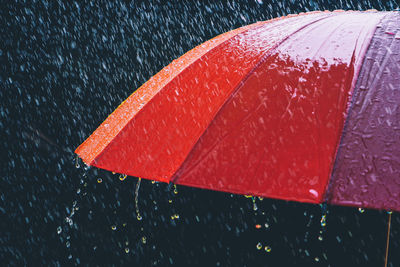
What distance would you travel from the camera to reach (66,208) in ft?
11.6

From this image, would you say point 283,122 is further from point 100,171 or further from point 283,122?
point 100,171

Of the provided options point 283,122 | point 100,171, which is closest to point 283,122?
point 283,122

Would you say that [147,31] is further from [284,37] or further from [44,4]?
[284,37]

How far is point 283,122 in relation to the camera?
1.20 meters

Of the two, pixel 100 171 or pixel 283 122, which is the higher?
pixel 283 122

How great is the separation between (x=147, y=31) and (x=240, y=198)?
5.76 feet

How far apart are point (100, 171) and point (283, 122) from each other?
2667 mm

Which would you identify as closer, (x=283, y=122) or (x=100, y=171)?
(x=283, y=122)

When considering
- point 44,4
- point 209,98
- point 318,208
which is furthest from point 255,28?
point 44,4

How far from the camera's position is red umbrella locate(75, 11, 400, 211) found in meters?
1.08

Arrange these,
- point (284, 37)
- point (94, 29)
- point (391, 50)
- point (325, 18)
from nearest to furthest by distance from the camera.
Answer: point (391, 50) < point (284, 37) < point (325, 18) < point (94, 29)

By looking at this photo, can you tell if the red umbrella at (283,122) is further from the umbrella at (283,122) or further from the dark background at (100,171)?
the dark background at (100,171)

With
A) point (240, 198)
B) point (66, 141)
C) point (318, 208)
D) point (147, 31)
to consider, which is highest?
point (147, 31)

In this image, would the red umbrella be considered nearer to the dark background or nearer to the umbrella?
the umbrella
